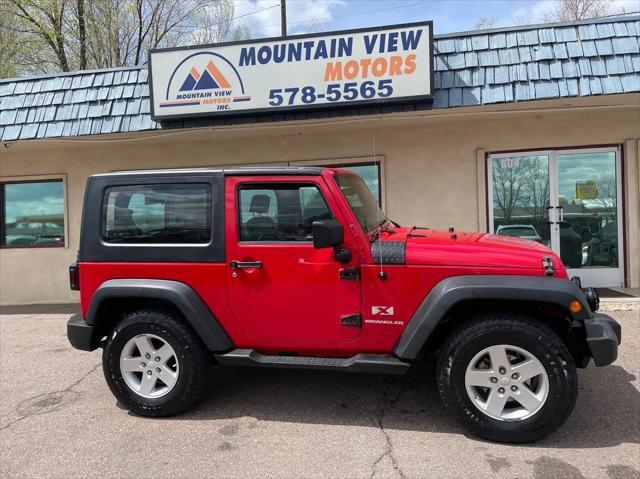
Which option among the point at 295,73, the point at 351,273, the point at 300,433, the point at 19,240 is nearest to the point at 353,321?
the point at 351,273

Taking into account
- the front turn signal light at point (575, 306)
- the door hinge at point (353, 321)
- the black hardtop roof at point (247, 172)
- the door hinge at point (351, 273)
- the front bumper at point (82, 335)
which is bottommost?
the front bumper at point (82, 335)

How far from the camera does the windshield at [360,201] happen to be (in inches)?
147

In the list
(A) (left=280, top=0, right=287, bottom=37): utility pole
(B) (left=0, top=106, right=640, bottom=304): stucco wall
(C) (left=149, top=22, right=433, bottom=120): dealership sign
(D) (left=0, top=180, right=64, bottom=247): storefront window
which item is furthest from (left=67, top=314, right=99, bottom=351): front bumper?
(A) (left=280, top=0, right=287, bottom=37): utility pole

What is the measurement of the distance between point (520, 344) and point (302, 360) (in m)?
1.49

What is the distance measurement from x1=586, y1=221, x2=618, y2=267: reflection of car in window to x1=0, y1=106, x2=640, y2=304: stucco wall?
0.75ft

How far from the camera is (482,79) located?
21.2 ft

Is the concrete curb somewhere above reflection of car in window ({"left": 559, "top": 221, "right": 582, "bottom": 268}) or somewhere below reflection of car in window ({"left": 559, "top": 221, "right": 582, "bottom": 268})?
below

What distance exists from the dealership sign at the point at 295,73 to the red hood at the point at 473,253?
3318mm

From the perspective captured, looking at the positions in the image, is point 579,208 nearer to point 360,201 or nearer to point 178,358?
point 360,201

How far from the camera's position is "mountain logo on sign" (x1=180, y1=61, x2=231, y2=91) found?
6.91 metres

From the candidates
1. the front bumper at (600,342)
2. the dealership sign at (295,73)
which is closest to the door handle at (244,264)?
the front bumper at (600,342)

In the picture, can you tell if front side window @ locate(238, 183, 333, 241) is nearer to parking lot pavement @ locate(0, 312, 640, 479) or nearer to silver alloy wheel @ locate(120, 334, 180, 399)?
silver alloy wheel @ locate(120, 334, 180, 399)

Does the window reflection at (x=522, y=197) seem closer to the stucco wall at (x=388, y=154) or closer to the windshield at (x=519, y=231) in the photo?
the windshield at (x=519, y=231)

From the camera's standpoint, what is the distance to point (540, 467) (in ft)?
9.67
